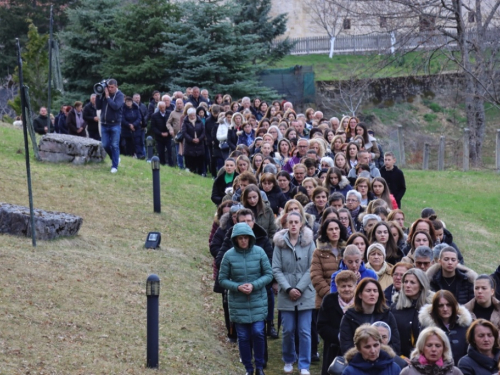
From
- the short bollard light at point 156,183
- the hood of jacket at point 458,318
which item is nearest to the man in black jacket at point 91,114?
the short bollard light at point 156,183

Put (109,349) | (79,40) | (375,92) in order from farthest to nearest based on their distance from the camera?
(375,92), (79,40), (109,349)

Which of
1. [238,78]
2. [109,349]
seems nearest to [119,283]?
[109,349]

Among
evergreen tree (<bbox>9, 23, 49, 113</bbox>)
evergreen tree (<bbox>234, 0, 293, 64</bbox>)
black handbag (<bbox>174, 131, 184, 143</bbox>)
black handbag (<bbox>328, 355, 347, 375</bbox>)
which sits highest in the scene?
evergreen tree (<bbox>234, 0, 293, 64</bbox>)

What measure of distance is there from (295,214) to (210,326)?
2269 mm

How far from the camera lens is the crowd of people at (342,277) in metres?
8.10

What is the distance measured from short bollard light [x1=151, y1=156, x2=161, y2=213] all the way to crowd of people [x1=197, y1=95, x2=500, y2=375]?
6.44 ft

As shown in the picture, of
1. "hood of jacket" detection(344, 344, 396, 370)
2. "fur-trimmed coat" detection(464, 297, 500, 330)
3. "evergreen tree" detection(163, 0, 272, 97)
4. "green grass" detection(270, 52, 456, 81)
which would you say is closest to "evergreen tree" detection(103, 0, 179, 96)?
"evergreen tree" detection(163, 0, 272, 97)

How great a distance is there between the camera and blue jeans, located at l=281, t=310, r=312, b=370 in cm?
1091

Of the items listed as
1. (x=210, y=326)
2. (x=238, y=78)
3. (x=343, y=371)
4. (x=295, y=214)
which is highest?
(x=238, y=78)

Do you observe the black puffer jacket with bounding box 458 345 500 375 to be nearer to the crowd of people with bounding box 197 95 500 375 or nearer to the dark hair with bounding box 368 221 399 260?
the crowd of people with bounding box 197 95 500 375

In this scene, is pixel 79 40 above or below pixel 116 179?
above

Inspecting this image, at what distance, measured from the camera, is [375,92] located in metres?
50.8

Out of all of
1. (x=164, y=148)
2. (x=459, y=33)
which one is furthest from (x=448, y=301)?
(x=459, y=33)

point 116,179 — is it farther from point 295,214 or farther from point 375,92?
point 375,92
